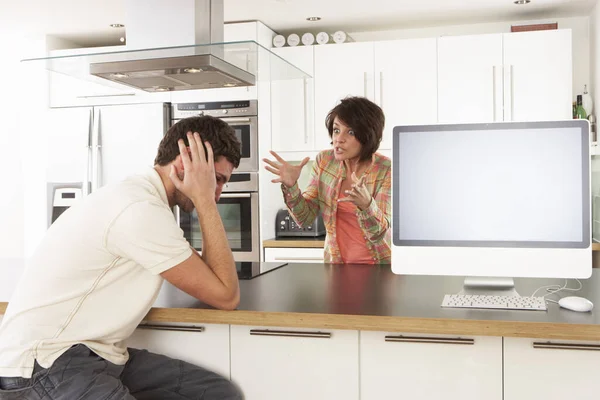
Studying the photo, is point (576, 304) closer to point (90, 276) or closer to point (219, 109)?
point (90, 276)

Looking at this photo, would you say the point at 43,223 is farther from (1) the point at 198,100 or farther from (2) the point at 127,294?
(2) the point at 127,294

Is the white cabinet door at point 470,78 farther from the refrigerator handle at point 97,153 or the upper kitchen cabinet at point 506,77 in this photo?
the refrigerator handle at point 97,153

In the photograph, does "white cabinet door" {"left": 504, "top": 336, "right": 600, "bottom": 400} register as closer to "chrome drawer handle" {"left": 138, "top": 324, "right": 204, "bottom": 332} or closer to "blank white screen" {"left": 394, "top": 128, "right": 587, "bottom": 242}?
"blank white screen" {"left": 394, "top": 128, "right": 587, "bottom": 242}

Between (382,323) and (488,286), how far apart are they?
0.53 metres

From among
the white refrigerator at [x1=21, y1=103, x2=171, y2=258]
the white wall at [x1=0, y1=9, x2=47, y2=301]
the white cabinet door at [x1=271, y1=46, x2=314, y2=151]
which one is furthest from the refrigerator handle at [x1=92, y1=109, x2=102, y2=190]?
the white cabinet door at [x1=271, y1=46, x2=314, y2=151]

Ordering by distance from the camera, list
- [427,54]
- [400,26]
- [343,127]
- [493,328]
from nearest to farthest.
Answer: [493,328], [343,127], [427,54], [400,26]

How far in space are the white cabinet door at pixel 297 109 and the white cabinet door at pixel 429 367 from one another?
9.99 ft

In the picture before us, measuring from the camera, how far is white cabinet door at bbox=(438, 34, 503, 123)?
14.3 ft

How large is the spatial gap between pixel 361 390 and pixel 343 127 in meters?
1.37

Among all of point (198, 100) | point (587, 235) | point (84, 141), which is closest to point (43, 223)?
point (84, 141)

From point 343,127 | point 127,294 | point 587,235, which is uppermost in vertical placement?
point 343,127

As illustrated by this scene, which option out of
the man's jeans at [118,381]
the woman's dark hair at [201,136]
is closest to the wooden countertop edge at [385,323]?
the man's jeans at [118,381]

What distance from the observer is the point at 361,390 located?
1.74m

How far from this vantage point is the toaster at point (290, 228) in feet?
14.8
